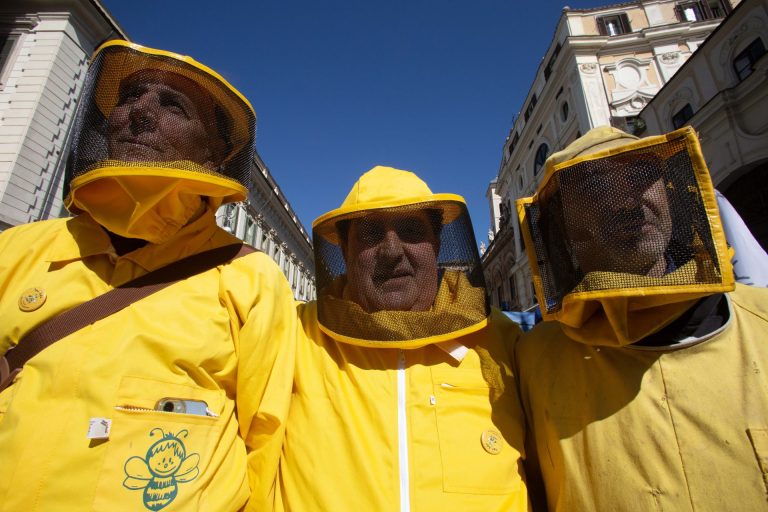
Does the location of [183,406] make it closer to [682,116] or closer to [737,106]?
[737,106]

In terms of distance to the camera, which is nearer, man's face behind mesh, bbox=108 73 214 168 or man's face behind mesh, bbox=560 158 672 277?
man's face behind mesh, bbox=560 158 672 277

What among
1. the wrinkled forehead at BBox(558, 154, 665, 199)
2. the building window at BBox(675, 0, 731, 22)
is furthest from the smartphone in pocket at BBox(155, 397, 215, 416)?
the building window at BBox(675, 0, 731, 22)

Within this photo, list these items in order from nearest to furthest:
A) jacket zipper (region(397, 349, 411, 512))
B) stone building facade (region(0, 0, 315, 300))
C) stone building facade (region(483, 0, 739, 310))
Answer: jacket zipper (region(397, 349, 411, 512))
stone building facade (region(0, 0, 315, 300))
stone building facade (region(483, 0, 739, 310))

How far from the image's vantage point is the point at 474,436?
64.2 inches

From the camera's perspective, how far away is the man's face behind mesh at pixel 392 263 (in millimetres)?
2023

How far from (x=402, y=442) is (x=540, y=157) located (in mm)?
27241

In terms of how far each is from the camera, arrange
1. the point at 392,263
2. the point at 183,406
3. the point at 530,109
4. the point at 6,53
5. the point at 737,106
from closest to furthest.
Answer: the point at 183,406
the point at 392,263
the point at 6,53
the point at 737,106
the point at 530,109

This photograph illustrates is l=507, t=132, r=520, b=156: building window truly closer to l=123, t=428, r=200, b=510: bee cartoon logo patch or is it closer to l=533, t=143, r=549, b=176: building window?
l=533, t=143, r=549, b=176: building window

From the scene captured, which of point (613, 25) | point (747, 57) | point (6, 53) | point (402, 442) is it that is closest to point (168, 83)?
point (402, 442)

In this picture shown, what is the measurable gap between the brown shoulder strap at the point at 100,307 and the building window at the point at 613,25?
28064 mm

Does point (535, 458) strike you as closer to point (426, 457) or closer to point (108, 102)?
point (426, 457)

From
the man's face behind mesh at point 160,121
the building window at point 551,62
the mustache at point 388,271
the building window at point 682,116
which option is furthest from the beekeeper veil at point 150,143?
the building window at point 551,62

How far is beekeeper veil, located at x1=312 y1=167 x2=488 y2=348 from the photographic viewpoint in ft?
6.08

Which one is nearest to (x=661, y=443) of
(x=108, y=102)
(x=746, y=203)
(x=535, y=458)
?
(x=535, y=458)
